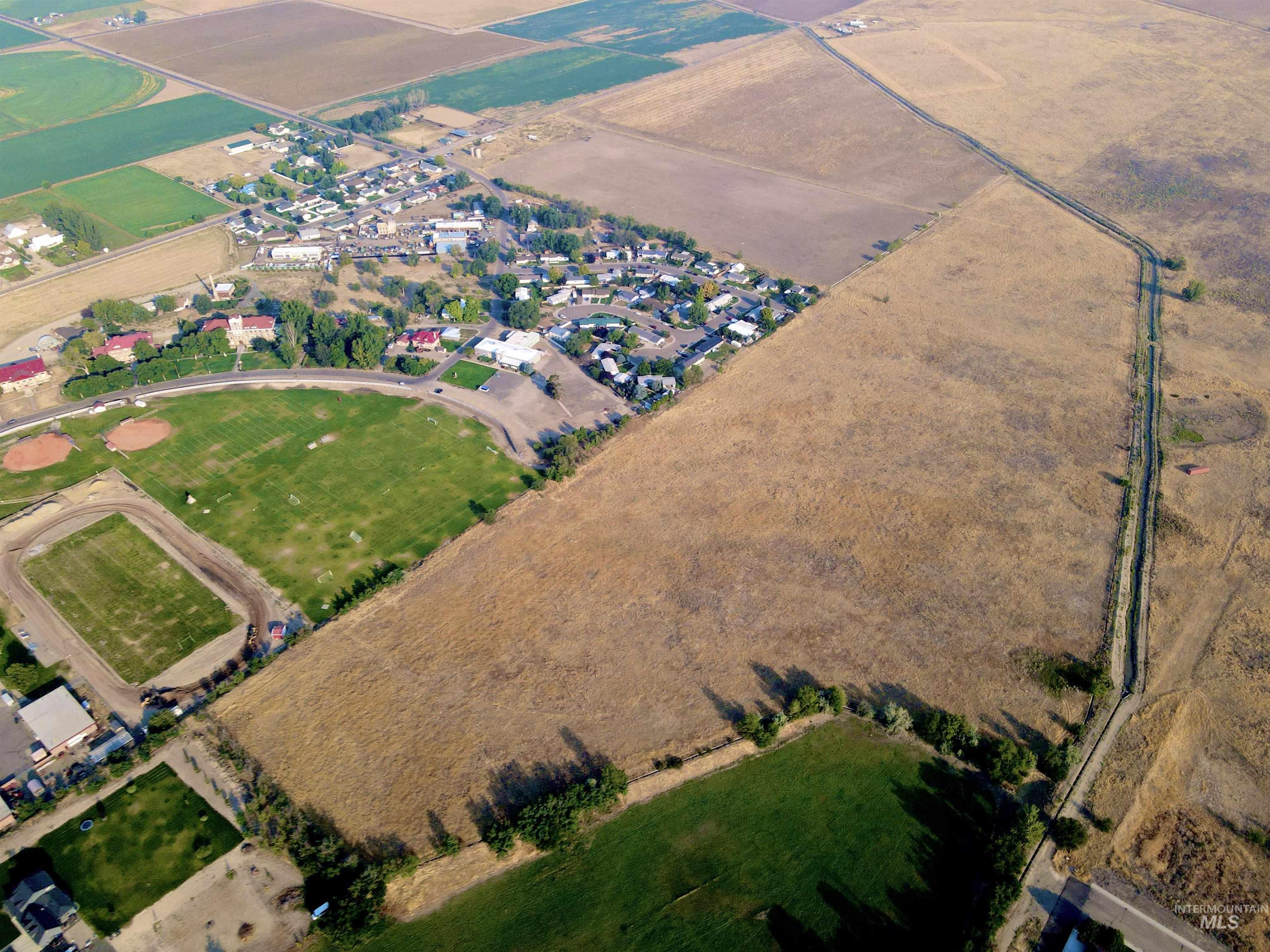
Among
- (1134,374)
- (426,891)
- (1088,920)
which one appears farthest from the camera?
(1134,374)

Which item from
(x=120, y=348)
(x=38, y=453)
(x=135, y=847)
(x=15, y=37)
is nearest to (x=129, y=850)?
(x=135, y=847)

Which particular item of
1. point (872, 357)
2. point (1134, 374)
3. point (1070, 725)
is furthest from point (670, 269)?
point (1070, 725)

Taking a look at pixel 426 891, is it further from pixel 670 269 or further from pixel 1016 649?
pixel 670 269

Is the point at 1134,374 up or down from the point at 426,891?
up

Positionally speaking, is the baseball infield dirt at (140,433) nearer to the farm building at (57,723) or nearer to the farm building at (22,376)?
the farm building at (22,376)

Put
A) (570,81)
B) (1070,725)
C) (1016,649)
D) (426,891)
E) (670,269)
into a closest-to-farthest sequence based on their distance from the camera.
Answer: (426,891) → (1070,725) → (1016,649) → (670,269) → (570,81)
